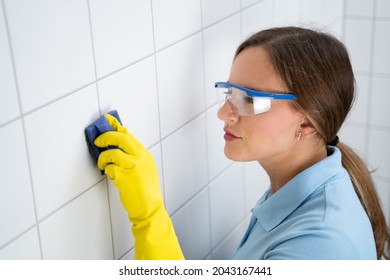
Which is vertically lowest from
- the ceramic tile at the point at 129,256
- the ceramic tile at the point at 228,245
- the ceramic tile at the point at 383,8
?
the ceramic tile at the point at 228,245

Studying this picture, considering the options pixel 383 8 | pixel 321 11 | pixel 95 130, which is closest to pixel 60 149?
pixel 95 130

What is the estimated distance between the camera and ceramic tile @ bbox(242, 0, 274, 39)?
6.16 ft

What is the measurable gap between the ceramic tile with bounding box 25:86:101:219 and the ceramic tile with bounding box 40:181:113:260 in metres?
0.03

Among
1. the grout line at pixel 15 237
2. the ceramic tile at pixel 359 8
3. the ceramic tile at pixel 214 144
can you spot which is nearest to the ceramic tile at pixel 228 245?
the ceramic tile at pixel 214 144

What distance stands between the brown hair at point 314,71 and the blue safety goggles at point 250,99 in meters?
0.04

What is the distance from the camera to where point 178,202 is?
1742mm

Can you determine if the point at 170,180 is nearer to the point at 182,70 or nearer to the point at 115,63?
the point at 182,70

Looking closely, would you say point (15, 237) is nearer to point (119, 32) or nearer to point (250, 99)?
point (119, 32)

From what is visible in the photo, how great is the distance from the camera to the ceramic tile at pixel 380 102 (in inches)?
100

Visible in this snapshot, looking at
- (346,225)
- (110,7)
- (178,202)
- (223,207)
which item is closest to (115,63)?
(110,7)

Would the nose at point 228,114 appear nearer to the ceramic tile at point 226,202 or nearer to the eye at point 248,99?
the eye at point 248,99

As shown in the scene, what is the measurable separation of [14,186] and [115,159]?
255mm

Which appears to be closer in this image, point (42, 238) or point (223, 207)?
point (42, 238)

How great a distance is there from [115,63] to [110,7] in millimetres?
124
